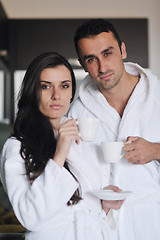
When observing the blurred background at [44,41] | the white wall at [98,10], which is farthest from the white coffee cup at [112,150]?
the white wall at [98,10]

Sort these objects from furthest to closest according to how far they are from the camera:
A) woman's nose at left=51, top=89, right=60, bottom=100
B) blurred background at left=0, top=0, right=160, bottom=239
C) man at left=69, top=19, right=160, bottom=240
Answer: blurred background at left=0, top=0, right=160, bottom=239 → man at left=69, top=19, right=160, bottom=240 → woman's nose at left=51, top=89, right=60, bottom=100

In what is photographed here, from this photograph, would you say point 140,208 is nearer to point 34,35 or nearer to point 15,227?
point 15,227

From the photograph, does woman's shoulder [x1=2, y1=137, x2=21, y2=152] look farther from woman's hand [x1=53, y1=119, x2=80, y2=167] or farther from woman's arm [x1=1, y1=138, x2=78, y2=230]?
woman's hand [x1=53, y1=119, x2=80, y2=167]

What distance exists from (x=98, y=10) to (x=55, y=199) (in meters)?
3.62

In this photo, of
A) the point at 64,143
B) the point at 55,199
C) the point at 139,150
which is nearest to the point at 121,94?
the point at 139,150

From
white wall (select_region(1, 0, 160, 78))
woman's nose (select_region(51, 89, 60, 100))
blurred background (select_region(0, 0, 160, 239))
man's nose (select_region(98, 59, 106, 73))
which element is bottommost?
woman's nose (select_region(51, 89, 60, 100))

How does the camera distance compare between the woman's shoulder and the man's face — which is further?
the man's face

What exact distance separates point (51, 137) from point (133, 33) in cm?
286

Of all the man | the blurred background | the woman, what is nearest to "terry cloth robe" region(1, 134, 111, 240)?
the woman

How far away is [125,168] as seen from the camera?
1.62 metres

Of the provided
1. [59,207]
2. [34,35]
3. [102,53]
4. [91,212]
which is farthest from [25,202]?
[34,35]

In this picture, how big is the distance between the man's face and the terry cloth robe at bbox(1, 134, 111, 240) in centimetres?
48

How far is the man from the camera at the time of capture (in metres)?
1.51

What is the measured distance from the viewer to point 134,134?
5.49 feet
